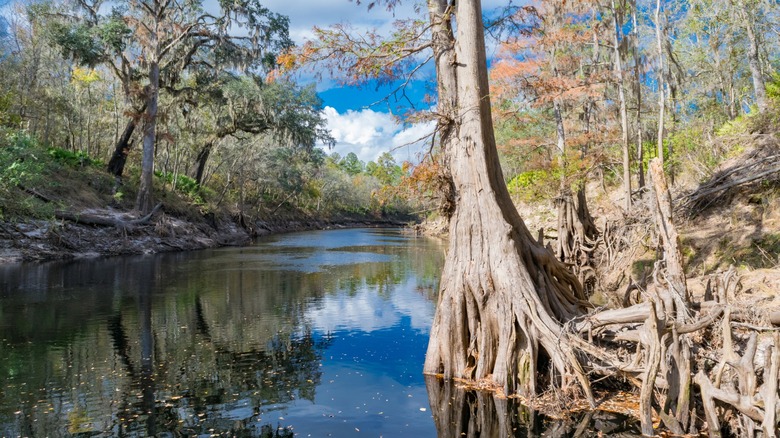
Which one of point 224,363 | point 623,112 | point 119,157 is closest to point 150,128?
point 119,157

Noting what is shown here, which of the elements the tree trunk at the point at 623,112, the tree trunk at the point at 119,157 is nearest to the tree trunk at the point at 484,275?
the tree trunk at the point at 623,112

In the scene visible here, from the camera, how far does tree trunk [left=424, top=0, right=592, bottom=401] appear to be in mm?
7117

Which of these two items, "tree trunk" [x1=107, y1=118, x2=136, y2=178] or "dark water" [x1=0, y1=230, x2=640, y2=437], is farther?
"tree trunk" [x1=107, y1=118, x2=136, y2=178]

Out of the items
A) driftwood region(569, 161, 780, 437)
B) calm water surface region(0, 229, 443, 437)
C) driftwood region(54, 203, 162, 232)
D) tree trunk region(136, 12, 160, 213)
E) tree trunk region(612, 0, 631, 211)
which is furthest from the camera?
tree trunk region(136, 12, 160, 213)

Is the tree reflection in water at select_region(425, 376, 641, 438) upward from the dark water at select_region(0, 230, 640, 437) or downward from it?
downward

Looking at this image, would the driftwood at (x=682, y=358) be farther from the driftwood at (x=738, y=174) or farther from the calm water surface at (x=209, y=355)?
the driftwood at (x=738, y=174)

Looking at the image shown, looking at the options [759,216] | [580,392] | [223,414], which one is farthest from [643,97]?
[223,414]

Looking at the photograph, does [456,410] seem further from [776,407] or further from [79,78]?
[79,78]

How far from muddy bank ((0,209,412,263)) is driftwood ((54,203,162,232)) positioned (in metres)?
0.05

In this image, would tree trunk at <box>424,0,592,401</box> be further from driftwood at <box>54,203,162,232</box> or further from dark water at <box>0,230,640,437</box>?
driftwood at <box>54,203,162,232</box>

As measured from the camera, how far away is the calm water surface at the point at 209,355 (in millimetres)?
6453

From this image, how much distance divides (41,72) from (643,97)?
3718 cm

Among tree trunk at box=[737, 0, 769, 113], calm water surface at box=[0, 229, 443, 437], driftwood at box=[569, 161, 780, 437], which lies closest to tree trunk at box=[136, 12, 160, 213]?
calm water surface at box=[0, 229, 443, 437]

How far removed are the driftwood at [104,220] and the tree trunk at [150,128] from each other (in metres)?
0.55
